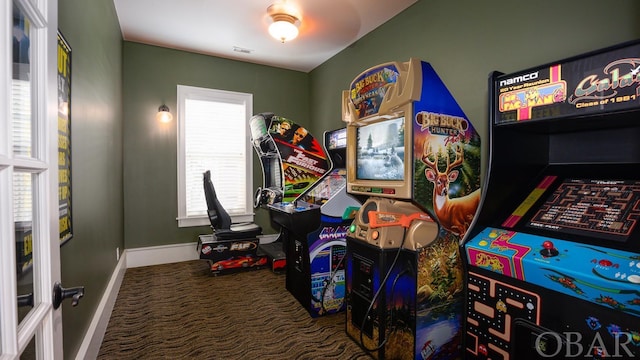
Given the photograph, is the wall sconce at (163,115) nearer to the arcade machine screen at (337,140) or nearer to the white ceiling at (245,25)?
the white ceiling at (245,25)

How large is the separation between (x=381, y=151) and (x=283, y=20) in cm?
178

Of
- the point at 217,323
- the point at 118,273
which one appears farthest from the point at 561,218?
the point at 118,273

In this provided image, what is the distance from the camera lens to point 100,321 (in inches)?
89.4

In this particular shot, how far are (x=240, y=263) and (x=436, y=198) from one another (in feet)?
8.62

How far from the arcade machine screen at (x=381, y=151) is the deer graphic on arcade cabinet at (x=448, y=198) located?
0.16 metres

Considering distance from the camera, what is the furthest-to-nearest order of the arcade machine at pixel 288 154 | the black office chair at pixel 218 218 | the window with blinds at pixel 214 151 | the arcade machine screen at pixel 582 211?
1. the window with blinds at pixel 214 151
2. the black office chair at pixel 218 218
3. the arcade machine at pixel 288 154
4. the arcade machine screen at pixel 582 211

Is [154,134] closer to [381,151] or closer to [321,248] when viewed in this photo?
[321,248]

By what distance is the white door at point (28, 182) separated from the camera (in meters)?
0.59

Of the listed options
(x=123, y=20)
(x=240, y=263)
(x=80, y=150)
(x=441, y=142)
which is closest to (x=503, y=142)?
(x=441, y=142)

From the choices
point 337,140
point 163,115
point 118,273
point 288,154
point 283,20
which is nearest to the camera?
point 283,20

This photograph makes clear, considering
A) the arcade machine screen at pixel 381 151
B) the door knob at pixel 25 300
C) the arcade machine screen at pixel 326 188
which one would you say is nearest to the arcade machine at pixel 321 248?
the arcade machine screen at pixel 326 188

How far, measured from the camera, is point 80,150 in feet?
6.03

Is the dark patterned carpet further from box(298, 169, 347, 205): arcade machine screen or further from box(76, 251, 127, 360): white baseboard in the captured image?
box(298, 169, 347, 205): arcade machine screen

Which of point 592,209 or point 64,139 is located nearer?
point 592,209
